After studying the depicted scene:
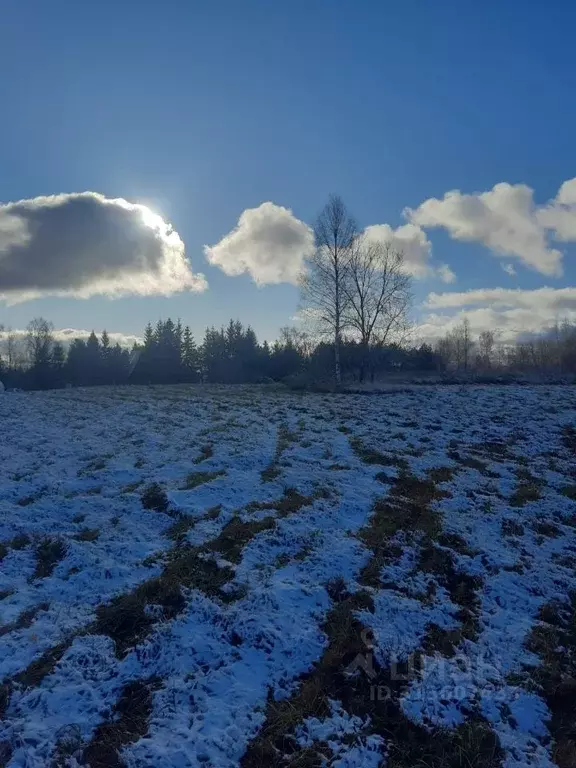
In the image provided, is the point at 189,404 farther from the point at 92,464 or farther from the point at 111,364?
the point at 111,364

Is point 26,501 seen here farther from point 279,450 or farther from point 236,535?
point 279,450

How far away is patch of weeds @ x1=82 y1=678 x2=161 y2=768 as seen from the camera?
133 inches

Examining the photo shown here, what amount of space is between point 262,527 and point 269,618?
2.11 metres

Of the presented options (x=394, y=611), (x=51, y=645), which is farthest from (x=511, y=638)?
(x=51, y=645)

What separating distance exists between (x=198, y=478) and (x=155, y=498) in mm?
1176

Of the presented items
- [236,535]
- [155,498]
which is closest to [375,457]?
[236,535]

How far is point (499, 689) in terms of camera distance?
13.2 ft

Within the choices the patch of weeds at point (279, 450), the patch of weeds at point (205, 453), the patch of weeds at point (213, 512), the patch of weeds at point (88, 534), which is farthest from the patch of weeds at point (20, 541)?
the patch of weeds at point (279, 450)

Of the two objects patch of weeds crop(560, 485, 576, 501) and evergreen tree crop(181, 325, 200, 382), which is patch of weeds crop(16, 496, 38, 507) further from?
evergreen tree crop(181, 325, 200, 382)

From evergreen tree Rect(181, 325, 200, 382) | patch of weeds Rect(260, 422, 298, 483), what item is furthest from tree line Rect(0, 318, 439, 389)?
patch of weeds Rect(260, 422, 298, 483)

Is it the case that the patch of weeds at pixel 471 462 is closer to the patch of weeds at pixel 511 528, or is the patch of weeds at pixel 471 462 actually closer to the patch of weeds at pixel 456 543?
the patch of weeds at pixel 511 528

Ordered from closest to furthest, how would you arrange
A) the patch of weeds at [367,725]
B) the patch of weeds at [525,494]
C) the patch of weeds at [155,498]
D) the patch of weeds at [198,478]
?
the patch of weeds at [367,725] → the patch of weeds at [155,498] → the patch of weeds at [525,494] → the patch of weeds at [198,478]

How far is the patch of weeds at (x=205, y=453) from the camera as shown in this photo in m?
10.1

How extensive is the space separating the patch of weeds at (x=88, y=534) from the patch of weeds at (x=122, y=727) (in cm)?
302
